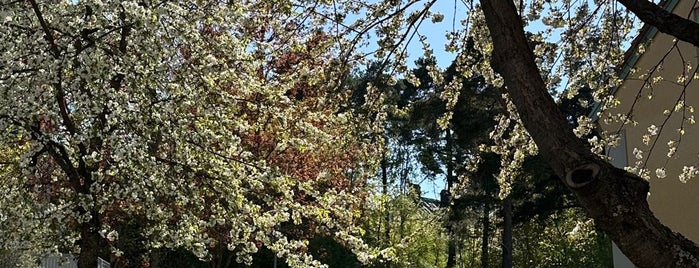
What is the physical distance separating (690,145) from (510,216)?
13.6 m

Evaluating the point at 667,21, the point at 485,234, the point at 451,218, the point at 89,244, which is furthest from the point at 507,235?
the point at 667,21

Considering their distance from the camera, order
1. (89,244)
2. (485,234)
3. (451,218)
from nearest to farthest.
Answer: (89,244) < (451,218) < (485,234)

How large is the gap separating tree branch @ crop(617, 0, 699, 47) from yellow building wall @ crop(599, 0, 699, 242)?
235 inches

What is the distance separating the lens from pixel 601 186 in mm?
2686

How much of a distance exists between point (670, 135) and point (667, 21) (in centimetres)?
682

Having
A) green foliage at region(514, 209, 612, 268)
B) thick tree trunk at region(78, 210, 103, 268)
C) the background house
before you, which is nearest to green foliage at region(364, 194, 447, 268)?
green foliage at region(514, 209, 612, 268)

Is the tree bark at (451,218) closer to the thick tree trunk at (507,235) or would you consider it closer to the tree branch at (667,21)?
the thick tree trunk at (507,235)

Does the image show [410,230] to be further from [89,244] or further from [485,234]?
[89,244]

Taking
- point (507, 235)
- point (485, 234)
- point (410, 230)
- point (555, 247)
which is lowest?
point (507, 235)

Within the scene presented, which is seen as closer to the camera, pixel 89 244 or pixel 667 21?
pixel 667 21

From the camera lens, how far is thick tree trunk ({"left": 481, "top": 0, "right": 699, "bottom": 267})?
2.63m

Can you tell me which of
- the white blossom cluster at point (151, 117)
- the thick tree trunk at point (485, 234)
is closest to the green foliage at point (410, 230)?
the thick tree trunk at point (485, 234)

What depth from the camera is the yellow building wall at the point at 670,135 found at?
9039mm

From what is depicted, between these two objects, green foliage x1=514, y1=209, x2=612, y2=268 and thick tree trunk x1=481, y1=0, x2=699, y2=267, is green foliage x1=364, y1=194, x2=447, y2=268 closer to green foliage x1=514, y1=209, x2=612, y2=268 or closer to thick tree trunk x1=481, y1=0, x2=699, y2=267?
green foliage x1=514, y1=209, x2=612, y2=268
